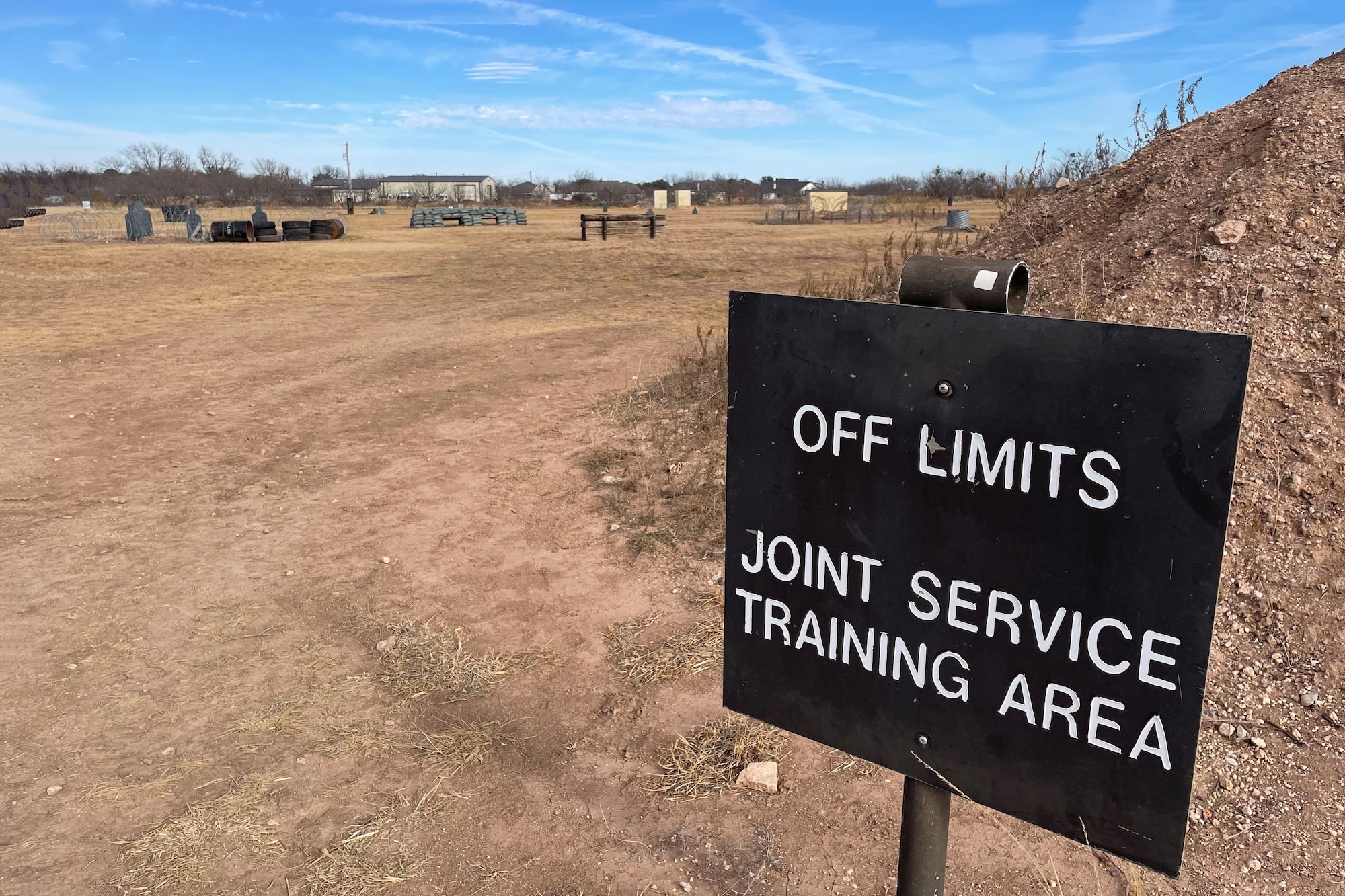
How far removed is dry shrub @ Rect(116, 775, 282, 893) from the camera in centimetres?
266

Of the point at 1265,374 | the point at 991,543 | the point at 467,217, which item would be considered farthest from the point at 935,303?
the point at 467,217

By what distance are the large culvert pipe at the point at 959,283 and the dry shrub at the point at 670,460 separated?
2846 millimetres

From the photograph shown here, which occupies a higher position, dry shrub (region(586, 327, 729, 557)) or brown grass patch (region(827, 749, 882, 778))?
dry shrub (region(586, 327, 729, 557))

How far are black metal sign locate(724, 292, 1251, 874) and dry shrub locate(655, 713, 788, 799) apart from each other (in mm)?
1557

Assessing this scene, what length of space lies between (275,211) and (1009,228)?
4584 centimetres

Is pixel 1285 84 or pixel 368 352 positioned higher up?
pixel 1285 84

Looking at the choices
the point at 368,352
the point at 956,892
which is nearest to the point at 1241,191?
the point at 956,892

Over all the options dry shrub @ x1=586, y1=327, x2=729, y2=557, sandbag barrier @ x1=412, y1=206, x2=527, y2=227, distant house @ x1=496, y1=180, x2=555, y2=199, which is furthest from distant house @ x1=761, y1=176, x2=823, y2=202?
dry shrub @ x1=586, y1=327, x2=729, y2=557

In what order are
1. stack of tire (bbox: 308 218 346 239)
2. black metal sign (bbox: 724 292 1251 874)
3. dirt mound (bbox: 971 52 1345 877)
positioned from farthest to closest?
stack of tire (bbox: 308 218 346 239), dirt mound (bbox: 971 52 1345 877), black metal sign (bbox: 724 292 1251 874)

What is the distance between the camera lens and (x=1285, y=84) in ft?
21.2

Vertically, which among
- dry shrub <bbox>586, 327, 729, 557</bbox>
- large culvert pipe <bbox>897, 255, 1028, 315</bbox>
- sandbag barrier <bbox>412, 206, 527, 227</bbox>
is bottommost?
dry shrub <bbox>586, 327, 729, 557</bbox>

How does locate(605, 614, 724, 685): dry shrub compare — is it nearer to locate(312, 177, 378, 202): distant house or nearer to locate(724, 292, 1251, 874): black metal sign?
locate(724, 292, 1251, 874): black metal sign

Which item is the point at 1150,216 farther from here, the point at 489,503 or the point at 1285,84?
the point at 489,503

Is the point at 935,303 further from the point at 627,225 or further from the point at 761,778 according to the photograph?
the point at 627,225
